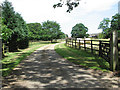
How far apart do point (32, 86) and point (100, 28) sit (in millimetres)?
89611

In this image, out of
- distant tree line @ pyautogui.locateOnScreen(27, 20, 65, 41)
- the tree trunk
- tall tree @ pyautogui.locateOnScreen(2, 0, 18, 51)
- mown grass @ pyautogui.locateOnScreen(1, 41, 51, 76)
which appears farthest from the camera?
distant tree line @ pyautogui.locateOnScreen(27, 20, 65, 41)

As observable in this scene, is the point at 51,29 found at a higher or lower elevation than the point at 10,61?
higher

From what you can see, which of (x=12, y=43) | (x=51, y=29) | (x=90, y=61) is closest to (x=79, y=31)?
(x=51, y=29)

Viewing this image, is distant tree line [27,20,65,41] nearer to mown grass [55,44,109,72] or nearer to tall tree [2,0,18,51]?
tall tree [2,0,18,51]

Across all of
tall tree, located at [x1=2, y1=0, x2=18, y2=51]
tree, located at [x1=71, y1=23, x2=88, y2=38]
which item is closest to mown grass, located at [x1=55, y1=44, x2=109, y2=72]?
tall tree, located at [x1=2, y1=0, x2=18, y2=51]

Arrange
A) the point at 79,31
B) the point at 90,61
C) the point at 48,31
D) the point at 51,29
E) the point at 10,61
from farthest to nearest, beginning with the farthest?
1. the point at 79,31
2. the point at 51,29
3. the point at 48,31
4. the point at 10,61
5. the point at 90,61

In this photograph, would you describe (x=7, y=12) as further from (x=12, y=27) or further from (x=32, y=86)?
(x=32, y=86)

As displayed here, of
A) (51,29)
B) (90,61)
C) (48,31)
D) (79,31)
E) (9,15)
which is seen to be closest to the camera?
(90,61)

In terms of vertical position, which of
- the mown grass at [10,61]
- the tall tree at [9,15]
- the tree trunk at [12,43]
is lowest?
the mown grass at [10,61]

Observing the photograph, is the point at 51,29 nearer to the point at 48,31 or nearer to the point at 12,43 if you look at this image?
the point at 48,31

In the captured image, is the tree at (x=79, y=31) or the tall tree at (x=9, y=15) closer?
the tall tree at (x=9, y=15)

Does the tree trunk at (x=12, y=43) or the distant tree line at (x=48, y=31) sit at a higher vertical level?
the distant tree line at (x=48, y=31)

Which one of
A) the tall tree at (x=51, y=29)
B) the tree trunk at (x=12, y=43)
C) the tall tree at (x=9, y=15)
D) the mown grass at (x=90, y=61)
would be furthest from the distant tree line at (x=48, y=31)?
the mown grass at (x=90, y=61)

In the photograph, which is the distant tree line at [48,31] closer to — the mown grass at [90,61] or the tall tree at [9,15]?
the tall tree at [9,15]
